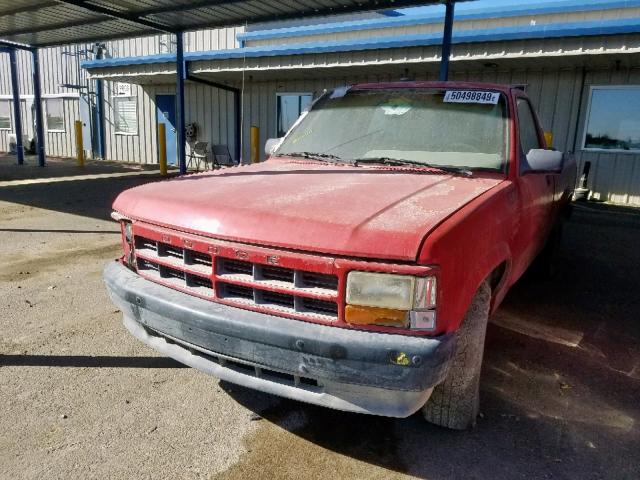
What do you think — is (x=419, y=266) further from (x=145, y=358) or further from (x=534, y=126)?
(x=534, y=126)

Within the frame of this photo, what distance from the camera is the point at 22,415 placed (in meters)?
2.69

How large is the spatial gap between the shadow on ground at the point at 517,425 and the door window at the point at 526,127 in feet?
4.79

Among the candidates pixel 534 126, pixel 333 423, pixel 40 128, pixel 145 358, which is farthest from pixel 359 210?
pixel 40 128

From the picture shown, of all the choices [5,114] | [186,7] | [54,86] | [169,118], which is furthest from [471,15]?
[5,114]

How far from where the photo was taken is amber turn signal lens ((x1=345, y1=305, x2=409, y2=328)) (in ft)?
6.62

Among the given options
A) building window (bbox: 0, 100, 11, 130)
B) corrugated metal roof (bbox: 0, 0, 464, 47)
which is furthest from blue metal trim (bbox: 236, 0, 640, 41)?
building window (bbox: 0, 100, 11, 130)

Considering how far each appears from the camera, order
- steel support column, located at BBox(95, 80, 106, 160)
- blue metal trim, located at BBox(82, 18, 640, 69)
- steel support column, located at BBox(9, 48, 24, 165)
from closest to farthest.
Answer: blue metal trim, located at BBox(82, 18, 640, 69), steel support column, located at BBox(9, 48, 24, 165), steel support column, located at BBox(95, 80, 106, 160)

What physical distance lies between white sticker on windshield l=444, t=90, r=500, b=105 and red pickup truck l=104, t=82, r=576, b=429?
0.51 ft

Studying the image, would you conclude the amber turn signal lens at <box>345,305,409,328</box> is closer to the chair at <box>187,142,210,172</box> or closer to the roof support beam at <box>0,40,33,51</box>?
the chair at <box>187,142,210,172</box>

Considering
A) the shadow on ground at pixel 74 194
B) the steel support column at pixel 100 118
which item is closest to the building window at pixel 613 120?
the shadow on ground at pixel 74 194

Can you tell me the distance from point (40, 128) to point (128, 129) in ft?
12.0

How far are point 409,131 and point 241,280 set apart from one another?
180 cm

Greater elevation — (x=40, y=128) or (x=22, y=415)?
(x=40, y=128)

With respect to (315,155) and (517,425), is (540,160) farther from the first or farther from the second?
(517,425)
